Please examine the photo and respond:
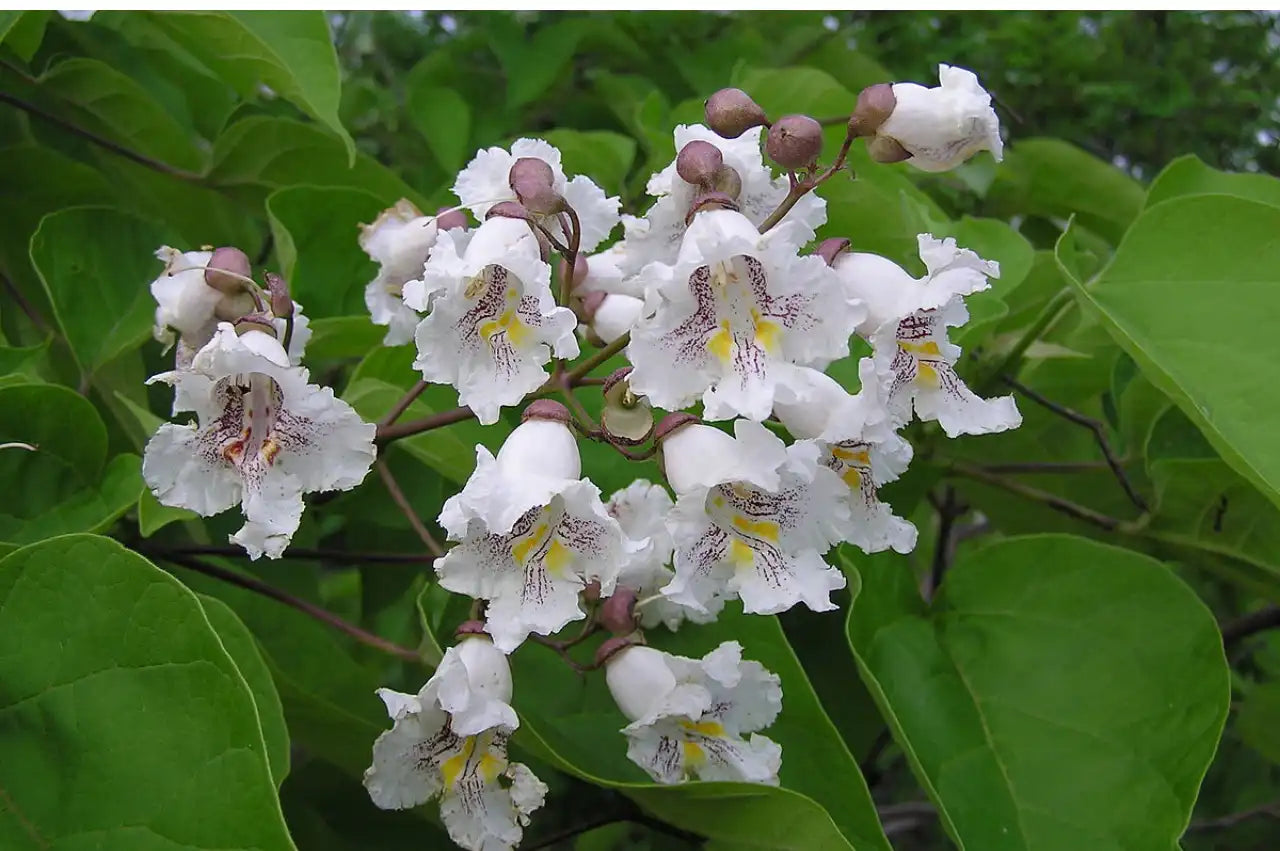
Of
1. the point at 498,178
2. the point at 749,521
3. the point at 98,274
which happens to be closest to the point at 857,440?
the point at 749,521

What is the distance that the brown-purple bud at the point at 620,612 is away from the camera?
2.90 ft

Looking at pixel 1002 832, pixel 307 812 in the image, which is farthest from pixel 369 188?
pixel 1002 832

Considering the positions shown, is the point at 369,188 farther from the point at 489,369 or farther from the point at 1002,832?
the point at 1002,832

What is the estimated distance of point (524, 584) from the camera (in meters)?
0.73

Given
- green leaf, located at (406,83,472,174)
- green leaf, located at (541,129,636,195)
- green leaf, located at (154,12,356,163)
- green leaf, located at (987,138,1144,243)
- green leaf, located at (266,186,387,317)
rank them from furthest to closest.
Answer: green leaf, located at (987,138,1144,243), green leaf, located at (406,83,472,174), green leaf, located at (541,129,636,195), green leaf, located at (266,186,387,317), green leaf, located at (154,12,356,163)

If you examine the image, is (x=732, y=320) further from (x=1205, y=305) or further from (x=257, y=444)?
(x=1205, y=305)

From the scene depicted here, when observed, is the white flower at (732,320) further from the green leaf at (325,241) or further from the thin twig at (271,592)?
the green leaf at (325,241)

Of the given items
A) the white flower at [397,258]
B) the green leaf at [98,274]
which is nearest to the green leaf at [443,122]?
the green leaf at [98,274]

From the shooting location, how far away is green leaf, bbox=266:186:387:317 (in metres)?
1.18

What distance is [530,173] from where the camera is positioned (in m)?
0.78

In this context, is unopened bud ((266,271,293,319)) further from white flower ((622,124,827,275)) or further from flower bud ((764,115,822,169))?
flower bud ((764,115,822,169))

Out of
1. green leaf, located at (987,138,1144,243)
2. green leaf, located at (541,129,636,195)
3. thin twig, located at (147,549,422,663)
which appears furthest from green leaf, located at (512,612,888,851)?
green leaf, located at (987,138,1144,243)

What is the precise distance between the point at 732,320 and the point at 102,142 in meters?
0.87

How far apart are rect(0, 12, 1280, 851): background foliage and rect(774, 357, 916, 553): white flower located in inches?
5.8
